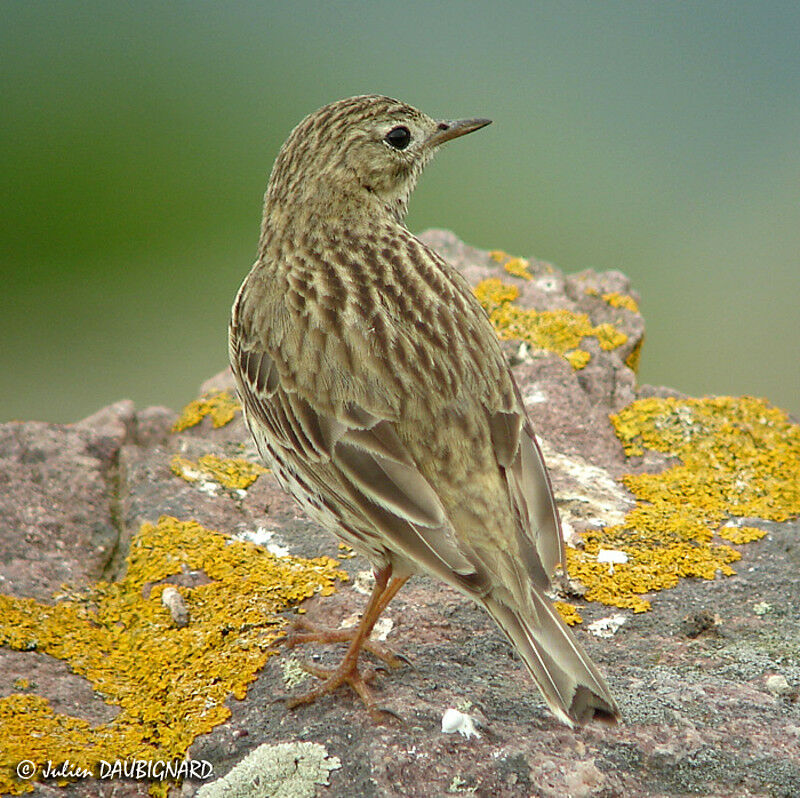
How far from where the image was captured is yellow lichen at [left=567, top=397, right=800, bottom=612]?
4898mm

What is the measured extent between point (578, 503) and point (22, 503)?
2946mm

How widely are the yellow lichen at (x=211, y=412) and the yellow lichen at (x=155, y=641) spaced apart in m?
1.41

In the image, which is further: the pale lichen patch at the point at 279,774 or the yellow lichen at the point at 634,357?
the yellow lichen at the point at 634,357

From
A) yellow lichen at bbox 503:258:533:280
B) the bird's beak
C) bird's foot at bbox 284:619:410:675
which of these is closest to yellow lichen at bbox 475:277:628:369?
yellow lichen at bbox 503:258:533:280

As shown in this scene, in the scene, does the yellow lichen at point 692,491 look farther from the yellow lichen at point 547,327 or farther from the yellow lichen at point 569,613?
the yellow lichen at point 547,327

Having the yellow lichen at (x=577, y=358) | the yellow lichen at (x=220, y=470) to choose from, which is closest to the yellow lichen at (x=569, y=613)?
the yellow lichen at (x=220, y=470)

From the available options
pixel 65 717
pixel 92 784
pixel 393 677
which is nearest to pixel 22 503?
pixel 65 717

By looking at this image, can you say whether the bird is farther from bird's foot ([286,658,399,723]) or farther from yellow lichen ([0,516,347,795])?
yellow lichen ([0,516,347,795])

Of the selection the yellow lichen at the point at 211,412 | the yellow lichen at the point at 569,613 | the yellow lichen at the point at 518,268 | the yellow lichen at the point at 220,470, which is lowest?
the yellow lichen at the point at 569,613

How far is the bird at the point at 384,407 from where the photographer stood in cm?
383

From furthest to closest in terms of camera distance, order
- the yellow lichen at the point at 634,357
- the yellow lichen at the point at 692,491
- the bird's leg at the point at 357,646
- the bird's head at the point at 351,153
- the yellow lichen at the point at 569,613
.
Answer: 1. the yellow lichen at the point at 634,357
2. the bird's head at the point at 351,153
3. the yellow lichen at the point at 692,491
4. the yellow lichen at the point at 569,613
5. the bird's leg at the point at 357,646

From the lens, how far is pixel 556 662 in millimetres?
3641

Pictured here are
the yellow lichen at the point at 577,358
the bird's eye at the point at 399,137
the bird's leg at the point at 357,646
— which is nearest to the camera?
the bird's leg at the point at 357,646

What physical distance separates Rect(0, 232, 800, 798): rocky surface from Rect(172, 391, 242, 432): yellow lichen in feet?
0.18
